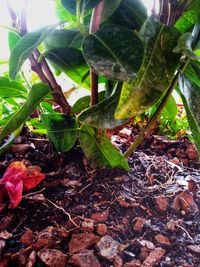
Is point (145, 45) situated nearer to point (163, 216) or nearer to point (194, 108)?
point (194, 108)

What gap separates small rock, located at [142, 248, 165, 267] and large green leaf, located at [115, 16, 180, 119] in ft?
1.09

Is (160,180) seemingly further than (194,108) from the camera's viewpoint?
Yes

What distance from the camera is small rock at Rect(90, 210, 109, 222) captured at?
→ 0.77 metres

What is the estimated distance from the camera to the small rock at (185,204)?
83 cm

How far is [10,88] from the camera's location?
928 mm

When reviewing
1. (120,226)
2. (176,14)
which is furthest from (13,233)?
(176,14)

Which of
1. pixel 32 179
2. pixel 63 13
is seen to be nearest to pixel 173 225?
Answer: pixel 32 179

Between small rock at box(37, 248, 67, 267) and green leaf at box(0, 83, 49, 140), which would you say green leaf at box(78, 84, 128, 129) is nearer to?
green leaf at box(0, 83, 49, 140)

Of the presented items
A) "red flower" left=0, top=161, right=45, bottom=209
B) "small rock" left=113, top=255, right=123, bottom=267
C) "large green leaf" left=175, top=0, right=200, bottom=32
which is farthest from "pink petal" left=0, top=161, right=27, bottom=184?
"large green leaf" left=175, top=0, right=200, bottom=32

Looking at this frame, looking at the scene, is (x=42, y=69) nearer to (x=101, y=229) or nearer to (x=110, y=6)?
(x=110, y=6)

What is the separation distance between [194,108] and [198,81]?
0.19 meters

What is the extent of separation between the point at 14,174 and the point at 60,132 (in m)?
0.17

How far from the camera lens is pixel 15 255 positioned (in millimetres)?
667

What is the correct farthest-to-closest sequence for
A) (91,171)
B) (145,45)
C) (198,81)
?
1. (91,171)
2. (198,81)
3. (145,45)
